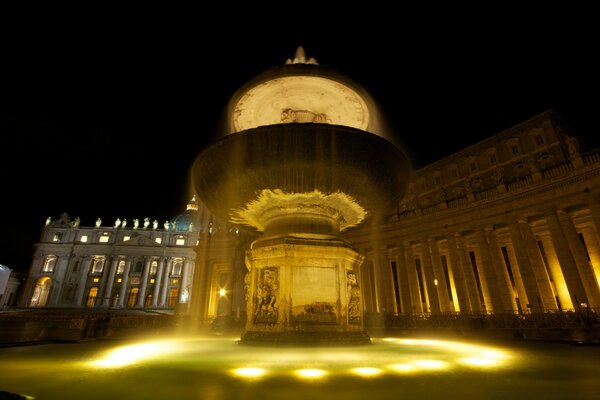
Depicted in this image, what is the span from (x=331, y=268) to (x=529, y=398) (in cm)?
513

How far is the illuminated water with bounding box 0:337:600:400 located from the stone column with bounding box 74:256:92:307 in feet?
268

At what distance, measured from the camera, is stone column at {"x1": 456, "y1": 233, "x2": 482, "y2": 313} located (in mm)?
23875

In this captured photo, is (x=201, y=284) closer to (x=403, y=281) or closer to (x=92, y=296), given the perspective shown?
(x=403, y=281)

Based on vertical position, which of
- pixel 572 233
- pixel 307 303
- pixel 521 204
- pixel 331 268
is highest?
pixel 521 204

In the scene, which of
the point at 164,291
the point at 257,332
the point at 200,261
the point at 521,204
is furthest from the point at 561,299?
the point at 164,291

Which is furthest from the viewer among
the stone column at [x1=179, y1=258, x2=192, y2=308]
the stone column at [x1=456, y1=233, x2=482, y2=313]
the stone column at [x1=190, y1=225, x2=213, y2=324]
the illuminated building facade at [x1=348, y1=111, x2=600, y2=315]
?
the stone column at [x1=179, y1=258, x2=192, y2=308]

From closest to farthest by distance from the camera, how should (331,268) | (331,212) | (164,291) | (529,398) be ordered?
(529,398) < (331,268) < (331,212) < (164,291)

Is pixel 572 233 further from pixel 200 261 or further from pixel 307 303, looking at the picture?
pixel 200 261

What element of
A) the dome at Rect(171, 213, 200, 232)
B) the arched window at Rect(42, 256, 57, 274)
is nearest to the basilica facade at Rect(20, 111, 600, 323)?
the dome at Rect(171, 213, 200, 232)

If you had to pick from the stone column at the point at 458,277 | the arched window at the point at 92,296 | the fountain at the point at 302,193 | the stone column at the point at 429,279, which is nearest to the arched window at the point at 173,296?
the arched window at the point at 92,296

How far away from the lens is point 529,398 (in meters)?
3.06

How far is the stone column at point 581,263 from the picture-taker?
773 inches

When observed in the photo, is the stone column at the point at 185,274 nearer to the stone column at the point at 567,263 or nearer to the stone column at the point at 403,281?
the stone column at the point at 403,281

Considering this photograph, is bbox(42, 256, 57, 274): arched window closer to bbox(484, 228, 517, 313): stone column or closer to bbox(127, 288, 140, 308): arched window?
bbox(127, 288, 140, 308): arched window
